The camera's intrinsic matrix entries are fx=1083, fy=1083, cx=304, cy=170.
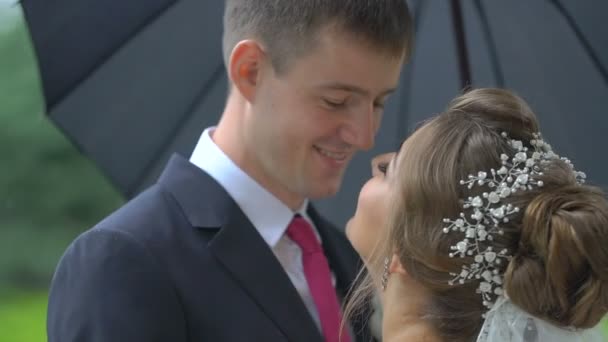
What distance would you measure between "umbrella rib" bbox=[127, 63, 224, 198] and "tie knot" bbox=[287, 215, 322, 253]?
2.03 feet

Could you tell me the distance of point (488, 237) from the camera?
2256 mm

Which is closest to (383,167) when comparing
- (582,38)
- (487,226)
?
(487,226)

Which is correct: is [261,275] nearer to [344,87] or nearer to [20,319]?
[344,87]

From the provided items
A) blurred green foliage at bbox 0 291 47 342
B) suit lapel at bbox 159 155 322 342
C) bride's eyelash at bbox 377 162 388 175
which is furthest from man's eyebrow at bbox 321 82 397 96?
blurred green foliage at bbox 0 291 47 342

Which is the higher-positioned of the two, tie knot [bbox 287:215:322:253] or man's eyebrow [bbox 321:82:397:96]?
man's eyebrow [bbox 321:82:397:96]

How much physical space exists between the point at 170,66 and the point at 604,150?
4.40 ft

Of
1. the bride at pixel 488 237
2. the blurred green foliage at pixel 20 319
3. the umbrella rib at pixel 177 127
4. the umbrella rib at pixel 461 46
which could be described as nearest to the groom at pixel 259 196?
the umbrella rib at pixel 461 46

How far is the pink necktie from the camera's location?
2795 mm

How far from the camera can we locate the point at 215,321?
100.0 inches

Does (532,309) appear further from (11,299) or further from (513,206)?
(11,299)

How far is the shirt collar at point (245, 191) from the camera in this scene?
2.81m

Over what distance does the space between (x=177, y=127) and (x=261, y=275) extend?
878 millimetres

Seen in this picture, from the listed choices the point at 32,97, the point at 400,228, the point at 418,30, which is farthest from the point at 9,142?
the point at 400,228

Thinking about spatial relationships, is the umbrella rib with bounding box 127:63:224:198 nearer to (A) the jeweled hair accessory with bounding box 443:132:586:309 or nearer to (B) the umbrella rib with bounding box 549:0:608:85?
(B) the umbrella rib with bounding box 549:0:608:85
